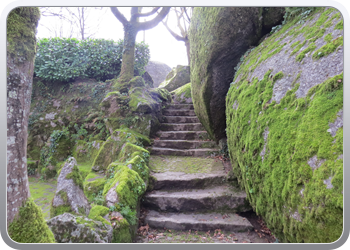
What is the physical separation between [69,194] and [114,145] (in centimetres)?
275

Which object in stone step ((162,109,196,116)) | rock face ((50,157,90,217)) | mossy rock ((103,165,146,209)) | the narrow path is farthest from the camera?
stone step ((162,109,196,116))

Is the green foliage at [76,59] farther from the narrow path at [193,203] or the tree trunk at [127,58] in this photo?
the narrow path at [193,203]

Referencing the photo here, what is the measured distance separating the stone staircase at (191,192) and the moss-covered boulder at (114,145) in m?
0.60

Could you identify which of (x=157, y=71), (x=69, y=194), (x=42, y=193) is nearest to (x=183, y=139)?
(x=42, y=193)

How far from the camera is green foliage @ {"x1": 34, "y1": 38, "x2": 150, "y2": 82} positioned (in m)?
6.83

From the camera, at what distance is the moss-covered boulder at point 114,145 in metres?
4.80

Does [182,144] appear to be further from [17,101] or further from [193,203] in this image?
[17,101]

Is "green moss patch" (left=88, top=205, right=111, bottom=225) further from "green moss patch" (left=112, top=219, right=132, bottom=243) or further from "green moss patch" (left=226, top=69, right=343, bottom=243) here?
"green moss patch" (left=226, top=69, right=343, bottom=243)

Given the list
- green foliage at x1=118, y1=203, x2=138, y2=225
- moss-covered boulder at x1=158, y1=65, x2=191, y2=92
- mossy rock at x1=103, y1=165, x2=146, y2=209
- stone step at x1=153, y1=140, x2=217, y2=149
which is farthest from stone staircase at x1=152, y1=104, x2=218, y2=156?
moss-covered boulder at x1=158, y1=65, x2=191, y2=92

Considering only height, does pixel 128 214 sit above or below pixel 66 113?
below

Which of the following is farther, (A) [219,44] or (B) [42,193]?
(A) [219,44]

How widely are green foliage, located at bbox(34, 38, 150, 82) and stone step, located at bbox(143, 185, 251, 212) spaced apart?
6196 millimetres

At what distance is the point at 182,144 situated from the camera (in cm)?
564

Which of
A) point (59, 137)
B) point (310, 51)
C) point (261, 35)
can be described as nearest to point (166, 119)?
point (59, 137)
